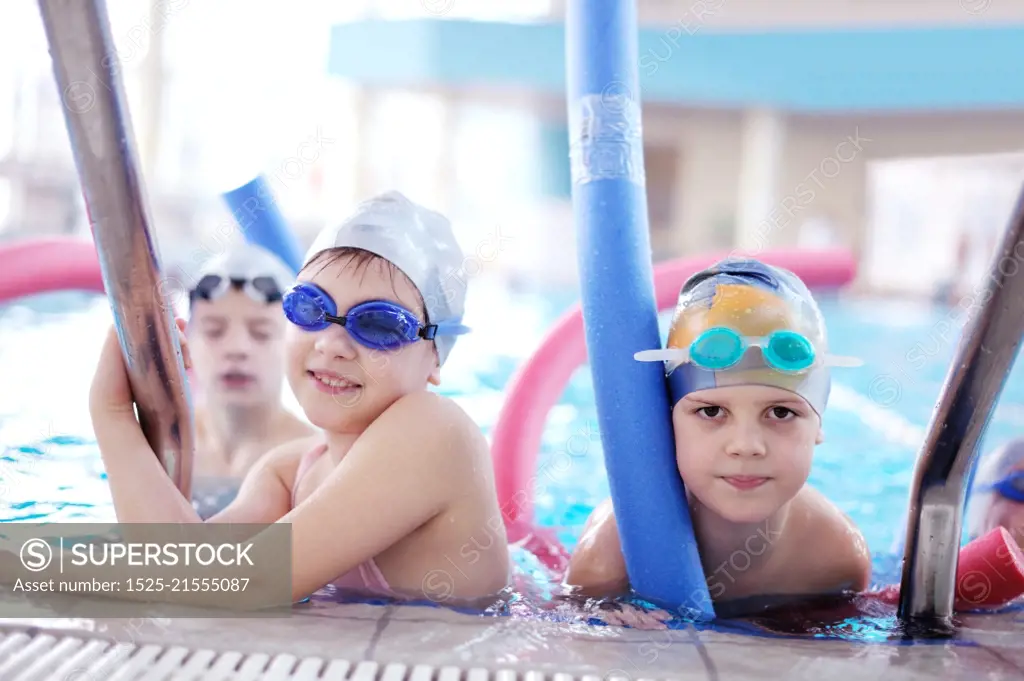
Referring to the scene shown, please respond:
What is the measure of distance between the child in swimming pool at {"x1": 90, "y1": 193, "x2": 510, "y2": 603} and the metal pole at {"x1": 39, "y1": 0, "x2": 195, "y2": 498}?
0.12 metres

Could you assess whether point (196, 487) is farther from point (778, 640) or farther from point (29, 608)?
point (778, 640)

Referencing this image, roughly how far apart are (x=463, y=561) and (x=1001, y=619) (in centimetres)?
108

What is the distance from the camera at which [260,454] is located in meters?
3.28

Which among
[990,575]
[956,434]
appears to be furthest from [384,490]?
[990,575]

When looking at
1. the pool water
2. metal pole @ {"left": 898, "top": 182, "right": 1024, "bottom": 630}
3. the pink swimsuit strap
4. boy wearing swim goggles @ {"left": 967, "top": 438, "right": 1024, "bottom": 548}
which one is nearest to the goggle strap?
metal pole @ {"left": 898, "top": 182, "right": 1024, "bottom": 630}

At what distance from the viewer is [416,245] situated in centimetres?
200

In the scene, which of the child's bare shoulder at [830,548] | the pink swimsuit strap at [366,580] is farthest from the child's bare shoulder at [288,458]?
the child's bare shoulder at [830,548]

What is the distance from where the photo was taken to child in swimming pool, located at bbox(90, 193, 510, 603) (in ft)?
5.84

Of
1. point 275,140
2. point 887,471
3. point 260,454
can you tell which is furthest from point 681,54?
point 260,454

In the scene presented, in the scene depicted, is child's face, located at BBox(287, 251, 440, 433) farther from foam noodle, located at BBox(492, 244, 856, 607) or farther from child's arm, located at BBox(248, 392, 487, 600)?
foam noodle, located at BBox(492, 244, 856, 607)

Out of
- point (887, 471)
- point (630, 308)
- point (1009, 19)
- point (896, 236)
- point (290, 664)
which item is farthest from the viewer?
point (896, 236)

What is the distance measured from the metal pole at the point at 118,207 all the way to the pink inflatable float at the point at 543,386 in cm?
131

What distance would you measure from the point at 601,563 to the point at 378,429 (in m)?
0.61

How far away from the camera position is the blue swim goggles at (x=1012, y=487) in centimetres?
259
